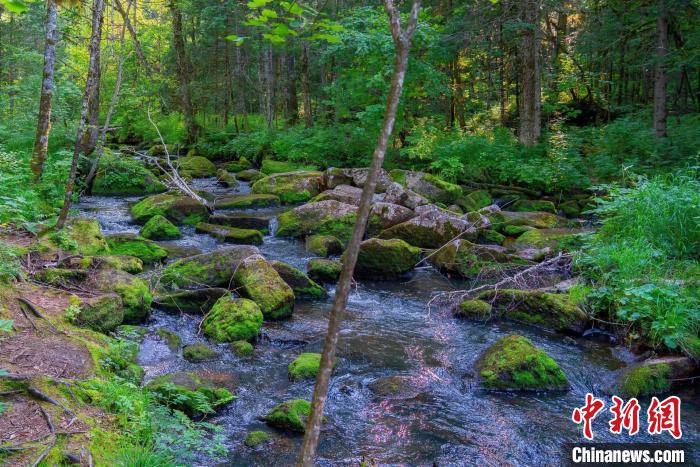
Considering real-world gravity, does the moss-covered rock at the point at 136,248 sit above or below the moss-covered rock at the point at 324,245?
above

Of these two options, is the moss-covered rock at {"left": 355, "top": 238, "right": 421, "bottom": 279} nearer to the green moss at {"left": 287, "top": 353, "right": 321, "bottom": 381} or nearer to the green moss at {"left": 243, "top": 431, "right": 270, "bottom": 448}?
the green moss at {"left": 287, "top": 353, "right": 321, "bottom": 381}

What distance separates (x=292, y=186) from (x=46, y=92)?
7.45 meters

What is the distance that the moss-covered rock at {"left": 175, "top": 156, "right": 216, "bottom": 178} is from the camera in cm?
2100

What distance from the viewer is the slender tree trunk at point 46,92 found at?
1092 cm

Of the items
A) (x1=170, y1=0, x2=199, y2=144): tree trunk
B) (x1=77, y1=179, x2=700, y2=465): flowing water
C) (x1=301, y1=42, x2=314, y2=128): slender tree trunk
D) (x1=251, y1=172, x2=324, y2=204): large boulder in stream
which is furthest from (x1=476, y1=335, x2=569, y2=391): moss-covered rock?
(x1=170, y1=0, x2=199, y2=144): tree trunk

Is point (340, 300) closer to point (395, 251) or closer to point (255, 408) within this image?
point (255, 408)

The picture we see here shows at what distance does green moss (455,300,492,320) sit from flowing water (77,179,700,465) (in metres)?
0.20

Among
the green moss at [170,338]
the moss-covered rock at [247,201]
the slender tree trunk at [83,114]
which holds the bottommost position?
the green moss at [170,338]

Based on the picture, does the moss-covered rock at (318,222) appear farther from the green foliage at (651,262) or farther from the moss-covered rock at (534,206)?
the green foliage at (651,262)

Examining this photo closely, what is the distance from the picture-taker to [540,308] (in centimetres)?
833

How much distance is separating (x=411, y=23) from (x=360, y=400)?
4461 mm

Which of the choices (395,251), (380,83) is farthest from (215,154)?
(395,251)

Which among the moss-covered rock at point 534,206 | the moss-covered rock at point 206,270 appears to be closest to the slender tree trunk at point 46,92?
the moss-covered rock at point 206,270

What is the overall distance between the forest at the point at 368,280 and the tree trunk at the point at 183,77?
7.54 m
